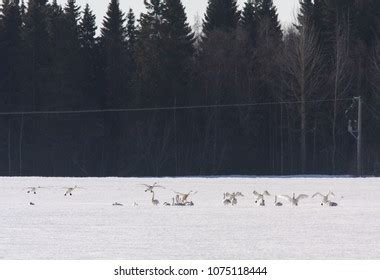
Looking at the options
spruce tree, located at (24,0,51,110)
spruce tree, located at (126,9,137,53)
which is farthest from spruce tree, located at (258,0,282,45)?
spruce tree, located at (24,0,51,110)

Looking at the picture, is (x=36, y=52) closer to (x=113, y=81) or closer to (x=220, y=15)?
(x=113, y=81)

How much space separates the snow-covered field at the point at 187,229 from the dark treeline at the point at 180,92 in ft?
106

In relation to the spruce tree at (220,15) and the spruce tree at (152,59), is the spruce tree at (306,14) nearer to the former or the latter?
the spruce tree at (220,15)

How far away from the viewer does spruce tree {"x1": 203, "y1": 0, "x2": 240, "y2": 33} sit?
62281 millimetres

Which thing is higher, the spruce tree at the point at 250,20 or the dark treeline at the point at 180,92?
the spruce tree at the point at 250,20

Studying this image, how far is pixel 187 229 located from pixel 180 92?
44.3 m

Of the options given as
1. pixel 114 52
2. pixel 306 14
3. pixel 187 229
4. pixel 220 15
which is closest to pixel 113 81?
pixel 114 52

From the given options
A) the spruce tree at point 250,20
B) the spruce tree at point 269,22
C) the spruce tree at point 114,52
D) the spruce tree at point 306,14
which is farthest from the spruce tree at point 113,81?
the spruce tree at point 306,14

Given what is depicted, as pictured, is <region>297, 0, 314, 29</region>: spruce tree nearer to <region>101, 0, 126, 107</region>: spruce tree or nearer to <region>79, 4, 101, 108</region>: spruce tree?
<region>101, 0, 126, 107</region>: spruce tree

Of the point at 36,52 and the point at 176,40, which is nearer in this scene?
the point at 176,40

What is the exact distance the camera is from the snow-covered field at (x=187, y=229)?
1291cm

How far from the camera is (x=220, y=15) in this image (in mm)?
62438

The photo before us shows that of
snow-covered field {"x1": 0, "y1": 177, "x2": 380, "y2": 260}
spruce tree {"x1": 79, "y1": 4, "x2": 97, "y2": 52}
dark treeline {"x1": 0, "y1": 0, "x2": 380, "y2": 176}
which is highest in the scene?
spruce tree {"x1": 79, "y1": 4, "x2": 97, "y2": 52}

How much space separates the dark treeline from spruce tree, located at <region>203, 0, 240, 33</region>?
0.18m
